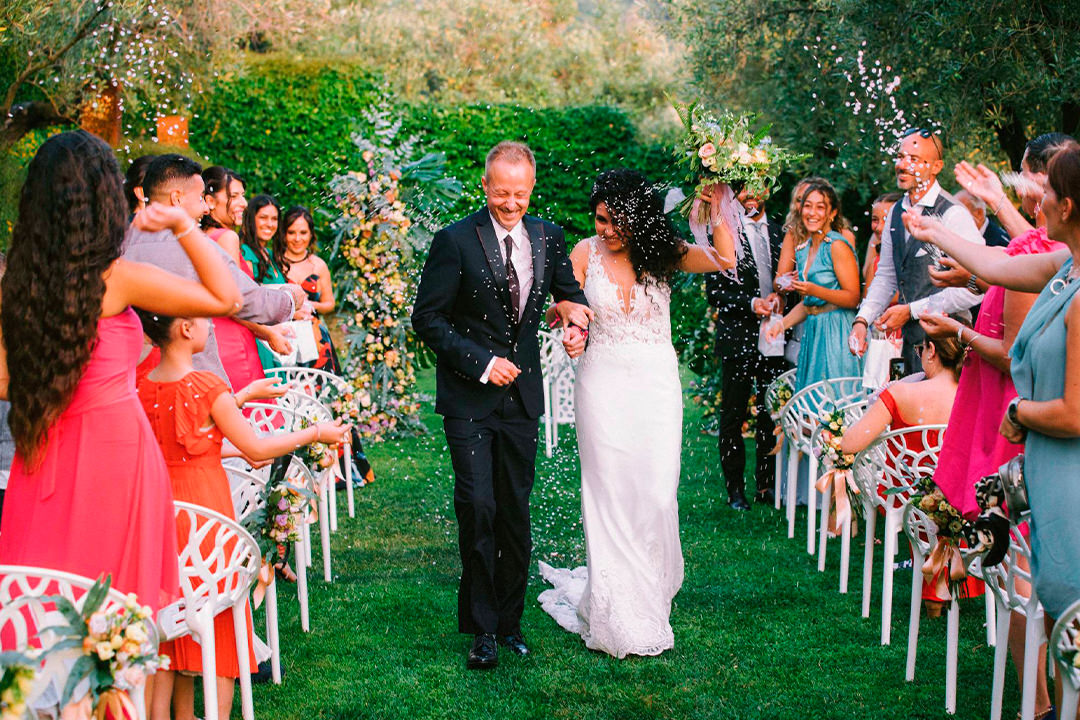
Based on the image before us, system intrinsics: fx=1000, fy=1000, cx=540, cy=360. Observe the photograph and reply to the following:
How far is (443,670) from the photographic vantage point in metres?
4.09

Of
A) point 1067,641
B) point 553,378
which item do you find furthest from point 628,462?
point 553,378

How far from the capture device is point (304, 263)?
7.10 m

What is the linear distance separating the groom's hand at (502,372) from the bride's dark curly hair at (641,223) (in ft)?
2.67

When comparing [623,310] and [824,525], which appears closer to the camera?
[623,310]

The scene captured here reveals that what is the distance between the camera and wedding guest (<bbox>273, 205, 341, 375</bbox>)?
6938 mm

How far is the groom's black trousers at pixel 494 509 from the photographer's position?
405cm

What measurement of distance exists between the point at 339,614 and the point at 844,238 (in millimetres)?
3859

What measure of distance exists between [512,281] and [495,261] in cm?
11

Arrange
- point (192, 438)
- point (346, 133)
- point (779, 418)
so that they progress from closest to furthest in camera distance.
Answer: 1. point (192, 438)
2. point (779, 418)
3. point (346, 133)

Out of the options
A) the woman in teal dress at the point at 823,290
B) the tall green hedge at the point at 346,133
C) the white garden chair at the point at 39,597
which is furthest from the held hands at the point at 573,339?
the tall green hedge at the point at 346,133

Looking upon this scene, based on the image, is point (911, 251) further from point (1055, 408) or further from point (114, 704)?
point (114, 704)

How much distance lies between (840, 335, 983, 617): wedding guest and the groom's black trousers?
150cm

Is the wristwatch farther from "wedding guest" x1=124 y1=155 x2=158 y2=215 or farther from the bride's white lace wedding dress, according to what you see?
"wedding guest" x1=124 y1=155 x2=158 y2=215

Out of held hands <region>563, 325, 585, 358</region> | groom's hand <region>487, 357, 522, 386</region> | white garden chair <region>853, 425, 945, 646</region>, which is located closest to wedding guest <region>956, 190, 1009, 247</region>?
white garden chair <region>853, 425, 945, 646</region>
